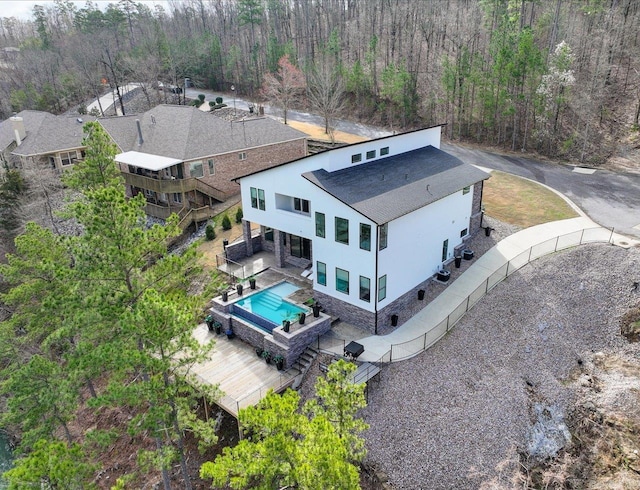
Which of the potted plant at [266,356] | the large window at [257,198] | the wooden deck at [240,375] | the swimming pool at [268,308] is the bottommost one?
the wooden deck at [240,375]

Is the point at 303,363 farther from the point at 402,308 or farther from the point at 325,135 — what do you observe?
the point at 325,135

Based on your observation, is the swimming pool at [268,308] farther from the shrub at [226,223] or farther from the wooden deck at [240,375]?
the shrub at [226,223]

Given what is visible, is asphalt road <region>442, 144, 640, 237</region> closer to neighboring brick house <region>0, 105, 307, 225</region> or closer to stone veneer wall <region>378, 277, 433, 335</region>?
stone veneer wall <region>378, 277, 433, 335</region>

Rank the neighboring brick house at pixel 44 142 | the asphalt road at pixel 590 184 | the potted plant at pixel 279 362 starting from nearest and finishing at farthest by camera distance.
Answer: the potted plant at pixel 279 362
the asphalt road at pixel 590 184
the neighboring brick house at pixel 44 142


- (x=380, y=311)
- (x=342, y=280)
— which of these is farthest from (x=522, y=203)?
(x=342, y=280)

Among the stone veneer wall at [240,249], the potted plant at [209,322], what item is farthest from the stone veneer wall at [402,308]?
the stone veneer wall at [240,249]

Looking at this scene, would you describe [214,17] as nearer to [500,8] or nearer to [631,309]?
[500,8]

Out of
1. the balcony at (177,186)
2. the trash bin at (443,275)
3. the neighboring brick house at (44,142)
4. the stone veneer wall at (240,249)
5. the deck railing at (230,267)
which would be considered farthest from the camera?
the neighboring brick house at (44,142)

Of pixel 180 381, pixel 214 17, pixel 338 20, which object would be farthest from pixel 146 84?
pixel 180 381
